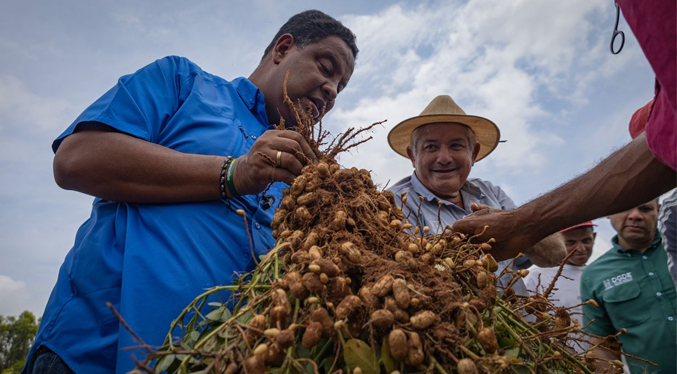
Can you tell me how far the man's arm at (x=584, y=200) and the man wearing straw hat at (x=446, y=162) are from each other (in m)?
1.31

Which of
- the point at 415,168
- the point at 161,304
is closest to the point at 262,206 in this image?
the point at 161,304

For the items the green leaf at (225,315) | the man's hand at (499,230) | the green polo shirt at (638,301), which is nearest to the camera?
the green leaf at (225,315)

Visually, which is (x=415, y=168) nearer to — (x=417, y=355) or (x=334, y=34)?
(x=334, y=34)

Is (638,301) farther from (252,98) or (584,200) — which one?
(252,98)

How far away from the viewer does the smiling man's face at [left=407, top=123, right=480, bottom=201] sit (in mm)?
3729

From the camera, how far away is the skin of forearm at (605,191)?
171cm

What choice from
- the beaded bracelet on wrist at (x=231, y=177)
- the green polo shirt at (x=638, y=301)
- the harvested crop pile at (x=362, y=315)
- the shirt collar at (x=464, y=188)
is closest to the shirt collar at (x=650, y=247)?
the green polo shirt at (x=638, y=301)

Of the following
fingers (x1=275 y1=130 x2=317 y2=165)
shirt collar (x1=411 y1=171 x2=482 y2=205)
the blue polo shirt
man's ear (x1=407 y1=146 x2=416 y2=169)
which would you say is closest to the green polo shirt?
shirt collar (x1=411 y1=171 x2=482 y2=205)

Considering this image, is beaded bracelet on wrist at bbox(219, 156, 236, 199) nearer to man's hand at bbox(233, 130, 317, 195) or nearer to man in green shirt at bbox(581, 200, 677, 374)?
man's hand at bbox(233, 130, 317, 195)

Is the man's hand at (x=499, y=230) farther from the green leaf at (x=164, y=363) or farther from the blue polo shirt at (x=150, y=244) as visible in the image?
the green leaf at (x=164, y=363)

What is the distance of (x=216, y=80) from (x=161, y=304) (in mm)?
1213

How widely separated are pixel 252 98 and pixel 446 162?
80.2 inches

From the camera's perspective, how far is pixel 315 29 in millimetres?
2518

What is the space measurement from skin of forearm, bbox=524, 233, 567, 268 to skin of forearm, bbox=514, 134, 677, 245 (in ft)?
2.81
